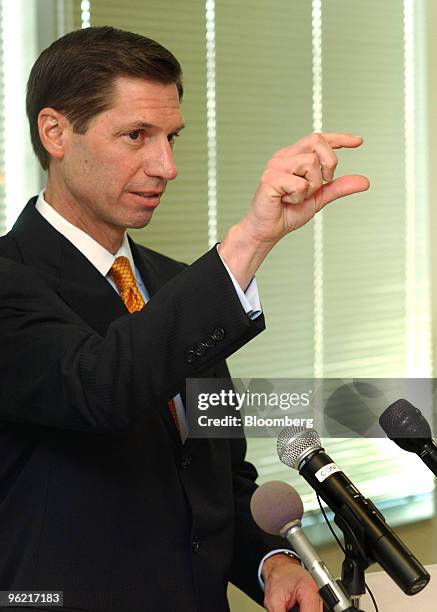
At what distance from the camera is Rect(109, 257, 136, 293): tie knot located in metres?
1.48

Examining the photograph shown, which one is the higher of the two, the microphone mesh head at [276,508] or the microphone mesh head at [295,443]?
the microphone mesh head at [295,443]

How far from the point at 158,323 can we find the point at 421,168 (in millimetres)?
2571

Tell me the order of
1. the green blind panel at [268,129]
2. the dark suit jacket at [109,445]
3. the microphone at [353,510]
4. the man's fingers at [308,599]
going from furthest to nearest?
the green blind panel at [268,129] → the man's fingers at [308,599] → the dark suit jacket at [109,445] → the microphone at [353,510]

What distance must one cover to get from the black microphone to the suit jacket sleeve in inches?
7.7

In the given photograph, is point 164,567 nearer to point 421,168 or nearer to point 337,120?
point 337,120

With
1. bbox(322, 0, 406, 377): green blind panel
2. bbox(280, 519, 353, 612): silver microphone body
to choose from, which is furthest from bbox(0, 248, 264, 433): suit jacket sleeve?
bbox(322, 0, 406, 377): green blind panel

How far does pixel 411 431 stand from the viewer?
3.76 ft

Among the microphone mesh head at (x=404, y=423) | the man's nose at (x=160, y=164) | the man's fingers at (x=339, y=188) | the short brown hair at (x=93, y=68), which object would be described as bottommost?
the microphone mesh head at (x=404, y=423)

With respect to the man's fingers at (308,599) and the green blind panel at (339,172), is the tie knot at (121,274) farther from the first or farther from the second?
the green blind panel at (339,172)

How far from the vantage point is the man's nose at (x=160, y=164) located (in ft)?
4.73

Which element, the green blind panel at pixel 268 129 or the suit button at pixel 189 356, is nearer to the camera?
the suit button at pixel 189 356

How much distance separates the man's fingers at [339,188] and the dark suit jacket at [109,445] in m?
0.14

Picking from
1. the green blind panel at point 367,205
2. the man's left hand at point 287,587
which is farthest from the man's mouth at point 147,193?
the green blind panel at point 367,205

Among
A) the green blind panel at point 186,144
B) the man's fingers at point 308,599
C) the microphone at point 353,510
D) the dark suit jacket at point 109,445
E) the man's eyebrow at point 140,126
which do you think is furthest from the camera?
the green blind panel at point 186,144
